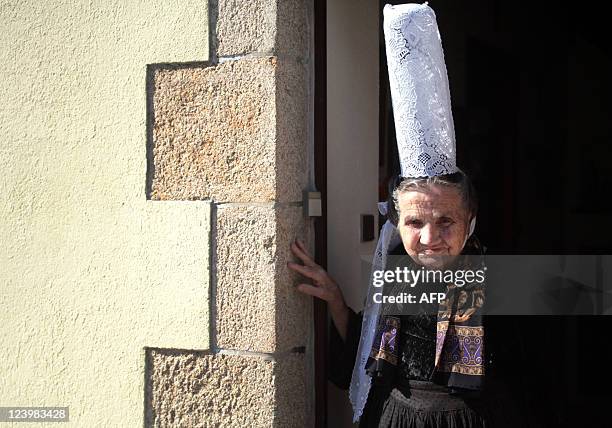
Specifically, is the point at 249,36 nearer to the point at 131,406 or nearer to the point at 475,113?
the point at 475,113

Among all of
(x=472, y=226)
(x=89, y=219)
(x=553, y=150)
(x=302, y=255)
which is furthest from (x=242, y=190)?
(x=553, y=150)

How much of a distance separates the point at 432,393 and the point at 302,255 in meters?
0.59

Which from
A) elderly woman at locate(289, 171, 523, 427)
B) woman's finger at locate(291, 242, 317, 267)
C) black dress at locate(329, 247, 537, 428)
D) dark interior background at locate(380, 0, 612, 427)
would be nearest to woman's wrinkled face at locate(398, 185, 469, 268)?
elderly woman at locate(289, 171, 523, 427)

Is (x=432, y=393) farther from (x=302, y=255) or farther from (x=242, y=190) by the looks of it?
(x=242, y=190)

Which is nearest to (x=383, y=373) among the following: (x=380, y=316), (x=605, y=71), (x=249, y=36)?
(x=380, y=316)

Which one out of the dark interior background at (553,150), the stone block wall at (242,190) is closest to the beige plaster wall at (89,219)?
the stone block wall at (242,190)

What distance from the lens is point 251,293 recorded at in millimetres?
2326

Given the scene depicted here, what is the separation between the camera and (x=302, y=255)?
238 centimetres

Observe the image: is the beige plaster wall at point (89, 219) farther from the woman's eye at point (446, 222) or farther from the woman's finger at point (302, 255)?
the woman's eye at point (446, 222)

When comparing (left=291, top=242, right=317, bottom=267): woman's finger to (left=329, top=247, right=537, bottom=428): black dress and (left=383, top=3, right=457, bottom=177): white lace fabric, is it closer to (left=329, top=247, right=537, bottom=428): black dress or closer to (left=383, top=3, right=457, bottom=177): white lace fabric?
(left=329, top=247, right=537, bottom=428): black dress

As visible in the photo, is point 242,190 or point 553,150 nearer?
point 242,190

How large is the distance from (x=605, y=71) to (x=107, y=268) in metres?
2.18

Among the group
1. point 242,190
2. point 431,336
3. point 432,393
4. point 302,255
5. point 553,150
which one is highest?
point 553,150

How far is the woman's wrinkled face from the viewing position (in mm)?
2158
